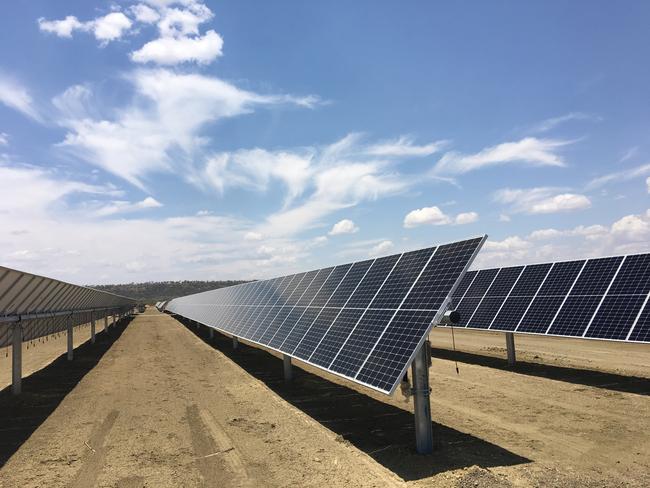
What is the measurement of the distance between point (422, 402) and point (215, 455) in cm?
559

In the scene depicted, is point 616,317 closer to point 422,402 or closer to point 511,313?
point 511,313

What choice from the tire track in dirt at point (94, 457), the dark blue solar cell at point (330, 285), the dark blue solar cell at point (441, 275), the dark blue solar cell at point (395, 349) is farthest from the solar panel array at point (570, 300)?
the tire track in dirt at point (94, 457)

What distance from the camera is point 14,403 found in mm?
19016

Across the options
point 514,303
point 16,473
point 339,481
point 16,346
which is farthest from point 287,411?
point 514,303

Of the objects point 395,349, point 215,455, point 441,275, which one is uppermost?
point 441,275

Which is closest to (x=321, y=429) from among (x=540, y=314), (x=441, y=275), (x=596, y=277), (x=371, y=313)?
(x=371, y=313)

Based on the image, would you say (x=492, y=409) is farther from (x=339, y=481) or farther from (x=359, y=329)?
(x=339, y=481)

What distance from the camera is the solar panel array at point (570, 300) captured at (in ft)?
65.7

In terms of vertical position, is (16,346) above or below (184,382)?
above

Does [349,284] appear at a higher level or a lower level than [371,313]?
higher

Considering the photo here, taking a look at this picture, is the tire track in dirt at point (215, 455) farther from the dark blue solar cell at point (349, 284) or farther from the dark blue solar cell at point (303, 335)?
the dark blue solar cell at point (349, 284)

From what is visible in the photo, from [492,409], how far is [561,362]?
12.4 metres

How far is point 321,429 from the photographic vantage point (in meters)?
14.1

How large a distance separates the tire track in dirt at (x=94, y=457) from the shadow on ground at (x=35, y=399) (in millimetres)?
2012
